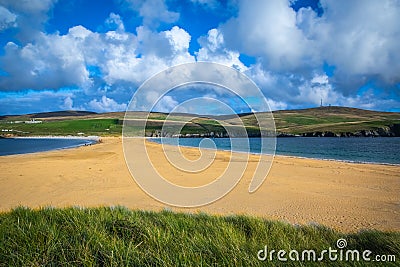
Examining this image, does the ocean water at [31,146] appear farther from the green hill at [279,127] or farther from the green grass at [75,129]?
the green grass at [75,129]

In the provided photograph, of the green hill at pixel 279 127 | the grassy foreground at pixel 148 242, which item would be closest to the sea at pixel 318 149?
the green hill at pixel 279 127

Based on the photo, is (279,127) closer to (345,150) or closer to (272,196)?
(345,150)

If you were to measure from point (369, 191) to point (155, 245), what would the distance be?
529 inches

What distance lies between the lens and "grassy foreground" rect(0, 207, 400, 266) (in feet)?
11.1

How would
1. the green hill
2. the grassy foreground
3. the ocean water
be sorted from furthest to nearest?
the green hill → the ocean water → the grassy foreground

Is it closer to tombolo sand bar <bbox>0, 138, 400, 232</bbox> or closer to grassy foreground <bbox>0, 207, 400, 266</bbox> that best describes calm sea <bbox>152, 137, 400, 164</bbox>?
tombolo sand bar <bbox>0, 138, 400, 232</bbox>

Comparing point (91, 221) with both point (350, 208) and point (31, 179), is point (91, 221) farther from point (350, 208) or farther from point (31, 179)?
point (31, 179)

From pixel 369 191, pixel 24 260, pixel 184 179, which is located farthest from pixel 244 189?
pixel 24 260

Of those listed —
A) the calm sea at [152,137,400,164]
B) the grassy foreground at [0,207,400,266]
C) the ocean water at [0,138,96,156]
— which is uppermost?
the grassy foreground at [0,207,400,266]

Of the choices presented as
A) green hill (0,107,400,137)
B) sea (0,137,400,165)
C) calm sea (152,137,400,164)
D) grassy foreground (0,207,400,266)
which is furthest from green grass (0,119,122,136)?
grassy foreground (0,207,400,266)

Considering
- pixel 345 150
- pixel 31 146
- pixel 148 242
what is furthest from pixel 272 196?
pixel 31 146

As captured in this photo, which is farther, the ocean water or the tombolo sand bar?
the ocean water

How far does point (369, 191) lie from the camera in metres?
13.7

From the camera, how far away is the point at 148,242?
411cm
